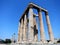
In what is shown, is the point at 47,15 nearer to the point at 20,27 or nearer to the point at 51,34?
the point at 51,34

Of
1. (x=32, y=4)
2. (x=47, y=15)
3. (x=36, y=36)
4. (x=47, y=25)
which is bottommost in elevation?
(x=36, y=36)

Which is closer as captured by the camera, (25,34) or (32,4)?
(32,4)

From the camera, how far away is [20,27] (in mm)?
40219

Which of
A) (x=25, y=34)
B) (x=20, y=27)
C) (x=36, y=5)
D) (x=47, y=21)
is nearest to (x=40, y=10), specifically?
(x=36, y=5)

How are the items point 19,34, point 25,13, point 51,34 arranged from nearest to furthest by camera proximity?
point 51,34
point 25,13
point 19,34

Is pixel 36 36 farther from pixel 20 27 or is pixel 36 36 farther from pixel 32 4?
pixel 32 4

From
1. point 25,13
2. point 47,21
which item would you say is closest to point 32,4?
point 25,13

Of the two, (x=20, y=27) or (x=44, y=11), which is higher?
(x=44, y=11)

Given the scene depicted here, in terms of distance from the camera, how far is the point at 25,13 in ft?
114

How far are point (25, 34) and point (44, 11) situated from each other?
413 inches

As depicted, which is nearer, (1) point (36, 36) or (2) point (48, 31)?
(2) point (48, 31)

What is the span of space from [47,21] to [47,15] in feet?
7.34

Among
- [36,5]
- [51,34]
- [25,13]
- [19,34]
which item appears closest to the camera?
[51,34]

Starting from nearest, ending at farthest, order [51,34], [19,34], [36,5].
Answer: [51,34] < [36,5] < [19,34]
